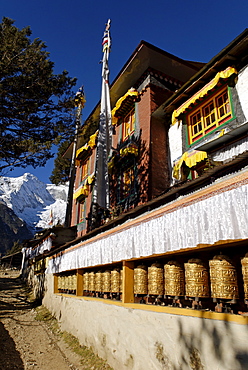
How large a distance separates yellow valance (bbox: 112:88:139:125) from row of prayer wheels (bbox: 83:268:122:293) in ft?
30.4

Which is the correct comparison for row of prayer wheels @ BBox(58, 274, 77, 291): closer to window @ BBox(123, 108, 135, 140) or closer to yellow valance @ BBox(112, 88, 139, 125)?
window @ BBox(123, 108, 135, 140)

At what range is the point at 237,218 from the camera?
278 centimetres

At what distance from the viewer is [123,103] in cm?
1386

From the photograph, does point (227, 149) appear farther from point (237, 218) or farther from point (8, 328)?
point (8, 328)

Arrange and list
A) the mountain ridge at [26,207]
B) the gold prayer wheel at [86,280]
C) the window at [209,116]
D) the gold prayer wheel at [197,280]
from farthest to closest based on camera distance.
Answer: the mountain ridge at [26,207], the window at [209,116], the gold prayer wheel at [86,280], the gold prayer wheel at [197,280]

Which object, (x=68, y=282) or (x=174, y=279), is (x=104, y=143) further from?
(x=174, y=279)

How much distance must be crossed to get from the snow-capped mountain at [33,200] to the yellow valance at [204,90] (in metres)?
119

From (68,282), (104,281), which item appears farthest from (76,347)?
(68,282)

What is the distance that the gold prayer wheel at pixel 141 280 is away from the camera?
15.4 feet

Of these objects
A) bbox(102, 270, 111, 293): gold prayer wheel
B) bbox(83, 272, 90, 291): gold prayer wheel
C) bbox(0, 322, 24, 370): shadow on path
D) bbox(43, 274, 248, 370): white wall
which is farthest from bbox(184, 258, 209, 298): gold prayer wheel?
bbox(0, 322, 24, 370): shadow on path

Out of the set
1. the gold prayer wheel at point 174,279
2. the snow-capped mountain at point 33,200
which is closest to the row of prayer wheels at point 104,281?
the gold prayer wheel at point 174,279

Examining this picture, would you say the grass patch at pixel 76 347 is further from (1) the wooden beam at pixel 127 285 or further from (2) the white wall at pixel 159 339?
(1) the wooden beam at pixel 127 285

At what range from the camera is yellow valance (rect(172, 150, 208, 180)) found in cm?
948

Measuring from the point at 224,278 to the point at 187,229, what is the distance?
0.75 metres
